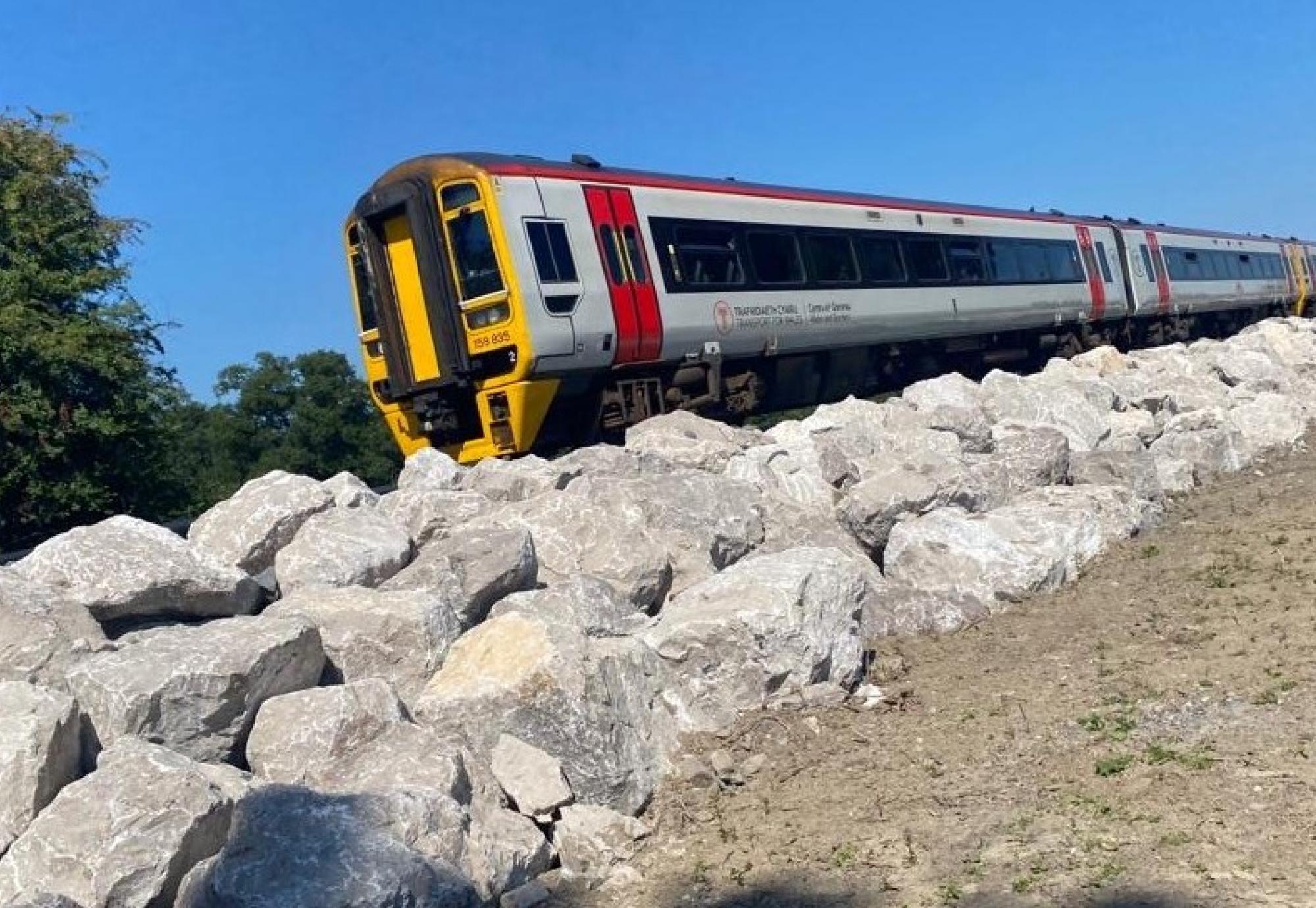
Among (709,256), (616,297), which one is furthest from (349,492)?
(709,256)

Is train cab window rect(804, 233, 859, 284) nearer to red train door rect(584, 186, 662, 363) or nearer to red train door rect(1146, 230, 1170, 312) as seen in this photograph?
red train door rect(584, 186, 662, 363)

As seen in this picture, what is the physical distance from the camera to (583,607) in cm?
532

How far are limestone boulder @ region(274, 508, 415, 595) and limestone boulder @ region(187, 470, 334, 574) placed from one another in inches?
4.5

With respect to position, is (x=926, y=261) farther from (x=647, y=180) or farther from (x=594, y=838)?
(x=594, y=838)

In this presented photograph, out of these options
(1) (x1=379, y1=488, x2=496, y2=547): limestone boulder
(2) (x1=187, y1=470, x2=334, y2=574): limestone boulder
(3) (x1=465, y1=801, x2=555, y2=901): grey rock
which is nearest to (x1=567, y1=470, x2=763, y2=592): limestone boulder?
(1) (x1=379, y1=488, x2=496, y2=547): limestone boulder

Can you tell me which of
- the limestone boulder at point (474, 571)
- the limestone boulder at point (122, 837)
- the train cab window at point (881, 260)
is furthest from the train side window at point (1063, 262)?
the limestone boulder at point (122, 837)

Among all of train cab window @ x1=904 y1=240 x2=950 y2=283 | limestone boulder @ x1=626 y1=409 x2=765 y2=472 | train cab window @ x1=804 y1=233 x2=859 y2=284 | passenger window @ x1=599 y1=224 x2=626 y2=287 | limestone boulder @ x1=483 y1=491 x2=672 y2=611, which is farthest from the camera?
train cab window @ x1=904 y1=240 x2=950 y2=283

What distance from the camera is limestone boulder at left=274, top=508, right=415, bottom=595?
5695 millimetres

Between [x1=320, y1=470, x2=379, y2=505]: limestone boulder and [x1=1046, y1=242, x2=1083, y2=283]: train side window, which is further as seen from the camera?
[x1=1046, y1=242, x2=1083, y2=283]: train side window

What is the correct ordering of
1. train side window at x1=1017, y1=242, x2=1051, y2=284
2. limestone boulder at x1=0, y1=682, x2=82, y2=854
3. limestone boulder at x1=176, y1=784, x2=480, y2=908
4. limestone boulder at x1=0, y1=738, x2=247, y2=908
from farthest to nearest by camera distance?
train side window at x1=1017, y1=242, x2=1051, y2=284 → limestone boulder at x1=0, y1=682, x2=82, y2=854 → limestone boulder at x1=0, y1=738, x2=247, y2=908 → limestone boulder at x1=176, y1=784, x2=480, y2=908

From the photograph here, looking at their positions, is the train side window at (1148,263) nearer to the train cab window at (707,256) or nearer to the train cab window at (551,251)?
the train cab window at (707,256)

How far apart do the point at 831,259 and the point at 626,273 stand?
3.76 m

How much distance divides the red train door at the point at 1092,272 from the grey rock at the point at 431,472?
54.6 feet

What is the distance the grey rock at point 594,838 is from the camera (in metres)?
4.08
